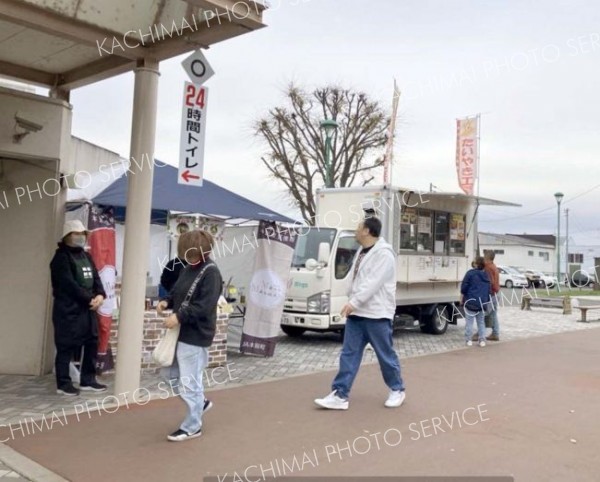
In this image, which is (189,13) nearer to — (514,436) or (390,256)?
(390,256)

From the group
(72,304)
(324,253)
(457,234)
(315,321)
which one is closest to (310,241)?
(324,253)

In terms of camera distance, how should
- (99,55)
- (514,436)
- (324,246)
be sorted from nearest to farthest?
(514,436)
(99,55)
(324,246)

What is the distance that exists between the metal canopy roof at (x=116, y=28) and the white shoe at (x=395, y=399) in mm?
3724

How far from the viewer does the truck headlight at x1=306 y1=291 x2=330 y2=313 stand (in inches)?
392

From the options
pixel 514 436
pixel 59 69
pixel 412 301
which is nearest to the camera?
pixel 514 436

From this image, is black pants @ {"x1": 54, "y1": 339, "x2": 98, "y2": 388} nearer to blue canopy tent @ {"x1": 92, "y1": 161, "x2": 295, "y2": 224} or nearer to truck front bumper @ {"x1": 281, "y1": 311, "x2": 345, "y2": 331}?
blue canopy tent @ {"x1": 92, "y1": 161, "x2": 295, "y2": 224}

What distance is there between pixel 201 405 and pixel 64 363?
2.00 m

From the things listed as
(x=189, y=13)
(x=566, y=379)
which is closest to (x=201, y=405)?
(x=189, y=13)

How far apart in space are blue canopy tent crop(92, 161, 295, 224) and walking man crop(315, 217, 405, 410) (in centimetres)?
254

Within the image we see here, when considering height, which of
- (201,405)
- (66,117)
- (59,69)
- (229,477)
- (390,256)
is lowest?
(229,477)

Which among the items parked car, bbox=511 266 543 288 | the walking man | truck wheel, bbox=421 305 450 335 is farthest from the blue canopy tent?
parked car, bbox=511 266 543 288

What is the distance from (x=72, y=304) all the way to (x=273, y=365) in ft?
10.1

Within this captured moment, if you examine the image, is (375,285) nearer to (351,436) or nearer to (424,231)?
(351,436)

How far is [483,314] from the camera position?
1065 centimetres
